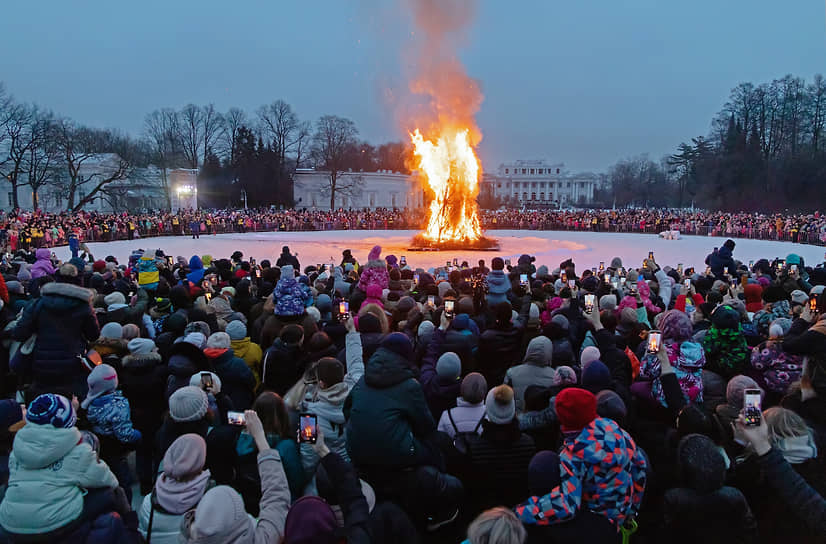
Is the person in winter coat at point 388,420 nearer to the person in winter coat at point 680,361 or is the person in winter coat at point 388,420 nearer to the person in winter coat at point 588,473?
the person in winter coat at point 588,473

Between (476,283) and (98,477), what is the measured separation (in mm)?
7817

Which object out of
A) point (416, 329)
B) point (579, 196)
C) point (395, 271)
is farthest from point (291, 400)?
point (579, 196)

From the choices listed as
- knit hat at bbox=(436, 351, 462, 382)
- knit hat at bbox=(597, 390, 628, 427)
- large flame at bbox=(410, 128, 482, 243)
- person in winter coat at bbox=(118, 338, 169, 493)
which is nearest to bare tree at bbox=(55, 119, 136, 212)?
large flame at bbox=(410, 128, 482, 243)

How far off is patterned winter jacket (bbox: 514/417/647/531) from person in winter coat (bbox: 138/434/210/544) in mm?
1593

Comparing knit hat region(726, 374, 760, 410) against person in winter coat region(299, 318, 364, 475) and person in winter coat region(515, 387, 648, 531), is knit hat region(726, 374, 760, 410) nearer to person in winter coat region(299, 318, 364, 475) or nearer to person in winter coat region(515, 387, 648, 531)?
person in winter coat region(515, 387, 648, 531)

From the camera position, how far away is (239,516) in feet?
8.17

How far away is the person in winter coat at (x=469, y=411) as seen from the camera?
3926mm

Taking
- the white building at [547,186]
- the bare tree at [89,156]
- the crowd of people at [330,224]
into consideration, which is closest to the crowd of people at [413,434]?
the crowd of people at [330,224]

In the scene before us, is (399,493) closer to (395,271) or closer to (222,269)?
(395,271)

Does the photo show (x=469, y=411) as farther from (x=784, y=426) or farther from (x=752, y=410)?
(x=784, y=426)

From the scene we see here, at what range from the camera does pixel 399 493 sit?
324 cm

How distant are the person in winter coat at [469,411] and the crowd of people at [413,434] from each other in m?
0.01

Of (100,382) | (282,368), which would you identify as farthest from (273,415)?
(100,382)

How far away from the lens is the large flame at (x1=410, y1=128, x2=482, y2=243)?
2783 centimetres
